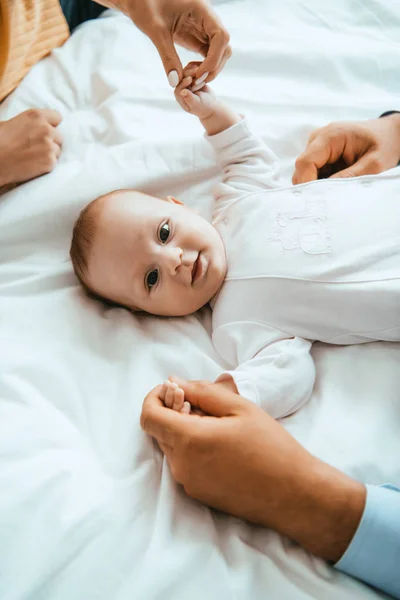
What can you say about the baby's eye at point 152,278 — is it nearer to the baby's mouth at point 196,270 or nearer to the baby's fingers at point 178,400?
the baby's mouth at point 196,270

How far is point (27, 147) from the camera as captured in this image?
1.23 meters

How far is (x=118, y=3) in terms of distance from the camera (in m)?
1.17

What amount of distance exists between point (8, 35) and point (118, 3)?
0.38 m

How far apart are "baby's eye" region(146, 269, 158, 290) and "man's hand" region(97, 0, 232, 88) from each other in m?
0.42

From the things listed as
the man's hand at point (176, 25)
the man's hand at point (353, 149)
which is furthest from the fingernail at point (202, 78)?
the man's hand at point (353, 149)

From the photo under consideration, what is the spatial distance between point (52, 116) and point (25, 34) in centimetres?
29

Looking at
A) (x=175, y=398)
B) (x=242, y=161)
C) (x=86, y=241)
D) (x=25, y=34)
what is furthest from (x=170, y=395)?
(x=25, y=34)

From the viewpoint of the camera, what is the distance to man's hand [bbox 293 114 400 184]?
117 cm

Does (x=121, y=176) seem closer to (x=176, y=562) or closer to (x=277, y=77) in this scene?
(x=277, y=77)

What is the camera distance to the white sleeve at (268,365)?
902mm

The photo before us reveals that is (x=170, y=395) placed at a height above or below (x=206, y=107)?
below

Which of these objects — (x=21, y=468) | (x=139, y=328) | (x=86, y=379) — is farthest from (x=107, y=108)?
(x=21, y=468)

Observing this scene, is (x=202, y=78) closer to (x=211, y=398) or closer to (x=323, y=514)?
(x=211, y=398)

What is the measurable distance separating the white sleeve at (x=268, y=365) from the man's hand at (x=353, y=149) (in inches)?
15.4
